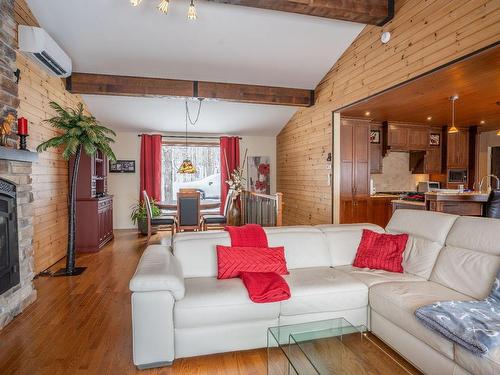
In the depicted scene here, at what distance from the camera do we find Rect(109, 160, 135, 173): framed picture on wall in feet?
23.0

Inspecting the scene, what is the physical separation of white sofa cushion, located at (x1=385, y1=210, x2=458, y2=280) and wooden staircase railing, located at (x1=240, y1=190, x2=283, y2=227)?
1.92 metres

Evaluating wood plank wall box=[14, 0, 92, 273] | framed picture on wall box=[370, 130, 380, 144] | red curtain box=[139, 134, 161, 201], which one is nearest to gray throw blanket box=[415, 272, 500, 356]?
wood plank wall box=[14, 0, 92, 273]

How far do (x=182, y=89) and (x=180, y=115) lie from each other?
131 centimetres

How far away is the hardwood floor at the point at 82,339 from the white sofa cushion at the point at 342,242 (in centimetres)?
114

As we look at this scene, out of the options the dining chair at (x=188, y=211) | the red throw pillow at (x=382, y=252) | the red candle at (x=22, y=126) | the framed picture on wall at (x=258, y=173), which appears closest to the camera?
the red throw pillow at (x=382, y=252)

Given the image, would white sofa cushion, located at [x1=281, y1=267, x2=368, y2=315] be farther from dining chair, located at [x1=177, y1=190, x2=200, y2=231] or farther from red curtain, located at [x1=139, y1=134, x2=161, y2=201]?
red curtain, located at [x1=139, y1=134, x2=161, y2=201]

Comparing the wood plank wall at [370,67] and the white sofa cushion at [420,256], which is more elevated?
the wood plank wall at [370,67]

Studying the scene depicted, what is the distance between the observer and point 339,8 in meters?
3.29

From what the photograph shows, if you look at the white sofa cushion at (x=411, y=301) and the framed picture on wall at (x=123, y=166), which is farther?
the framed picture on wall at (x=123, y=166)

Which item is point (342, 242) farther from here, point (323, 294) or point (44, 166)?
point (44, 166)

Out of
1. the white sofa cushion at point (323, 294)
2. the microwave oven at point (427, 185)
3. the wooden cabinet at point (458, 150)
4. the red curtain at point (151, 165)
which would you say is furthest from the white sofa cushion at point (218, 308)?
the wooden cabinet at point (458, 150)

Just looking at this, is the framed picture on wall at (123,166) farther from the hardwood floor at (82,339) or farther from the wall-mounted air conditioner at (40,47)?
the hardwood floor at (82,339)

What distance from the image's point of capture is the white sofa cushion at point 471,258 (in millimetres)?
2035

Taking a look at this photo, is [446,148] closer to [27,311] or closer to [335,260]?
[335,260]
